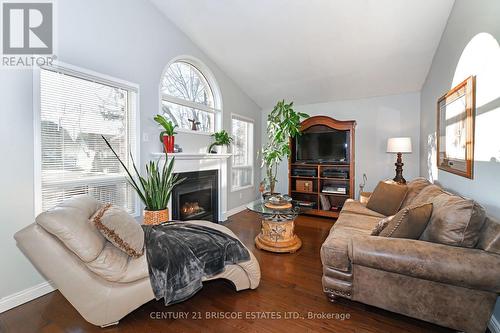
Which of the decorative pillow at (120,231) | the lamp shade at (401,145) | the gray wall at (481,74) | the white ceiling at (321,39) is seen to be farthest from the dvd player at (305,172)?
the decorative pillow at (120,231)

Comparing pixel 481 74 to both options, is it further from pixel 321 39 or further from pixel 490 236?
pixel 321 39

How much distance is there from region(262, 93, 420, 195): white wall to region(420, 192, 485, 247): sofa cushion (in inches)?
110

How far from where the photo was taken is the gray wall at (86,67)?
1834mm

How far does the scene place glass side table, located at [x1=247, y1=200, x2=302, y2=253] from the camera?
8.98 ft

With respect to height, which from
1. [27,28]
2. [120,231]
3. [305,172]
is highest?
[27,28]

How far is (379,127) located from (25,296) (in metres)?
5.29

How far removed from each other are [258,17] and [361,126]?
2.81 m

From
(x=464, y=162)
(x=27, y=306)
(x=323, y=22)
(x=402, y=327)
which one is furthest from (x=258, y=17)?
(x=27, y=306)

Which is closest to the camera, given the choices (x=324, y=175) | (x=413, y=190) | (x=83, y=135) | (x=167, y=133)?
(x=83, y=135)

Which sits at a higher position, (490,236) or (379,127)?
(379,127)

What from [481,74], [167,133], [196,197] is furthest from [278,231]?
[481,74]

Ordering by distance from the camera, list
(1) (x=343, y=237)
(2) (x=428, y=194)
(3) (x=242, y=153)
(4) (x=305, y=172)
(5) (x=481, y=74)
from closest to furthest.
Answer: (5) (x=481, y=74) → (1) (x=343, y=237) → (2) (x=428, y=194) → (4) (x=305, y=172) → (3) (x=242, y=153)

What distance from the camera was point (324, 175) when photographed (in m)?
4.40

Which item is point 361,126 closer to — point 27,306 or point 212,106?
point 212,106
